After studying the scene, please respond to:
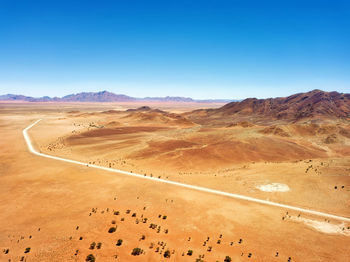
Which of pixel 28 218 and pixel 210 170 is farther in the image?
pixel 210 170

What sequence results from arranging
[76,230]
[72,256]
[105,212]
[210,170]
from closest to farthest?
[72,256] < [76,230] < [105,212] < [210,170]

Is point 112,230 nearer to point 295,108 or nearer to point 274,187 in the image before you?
point 274,187

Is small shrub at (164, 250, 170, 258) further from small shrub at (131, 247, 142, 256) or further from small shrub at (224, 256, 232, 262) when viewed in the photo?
small shrub at (224, 256, 232, 262)

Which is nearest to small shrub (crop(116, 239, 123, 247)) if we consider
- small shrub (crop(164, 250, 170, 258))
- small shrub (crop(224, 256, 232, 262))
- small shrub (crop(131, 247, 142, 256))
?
small shrub (crop(131, 247, 142, 256))

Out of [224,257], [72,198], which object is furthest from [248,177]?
[72,198]

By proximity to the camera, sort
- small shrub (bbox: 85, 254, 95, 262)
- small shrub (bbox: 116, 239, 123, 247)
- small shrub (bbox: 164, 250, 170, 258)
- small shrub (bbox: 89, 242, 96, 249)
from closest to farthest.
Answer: small shrub (bbox: 85, 254, 95, 262) < small shrub (bbox: 164, 250, 170, 258) < small shrub (bbox: 89, 242, 96, 249) < small shrub (bbox: 116, 239, 123, 247)

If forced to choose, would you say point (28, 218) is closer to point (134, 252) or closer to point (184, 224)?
point (134, 252)
